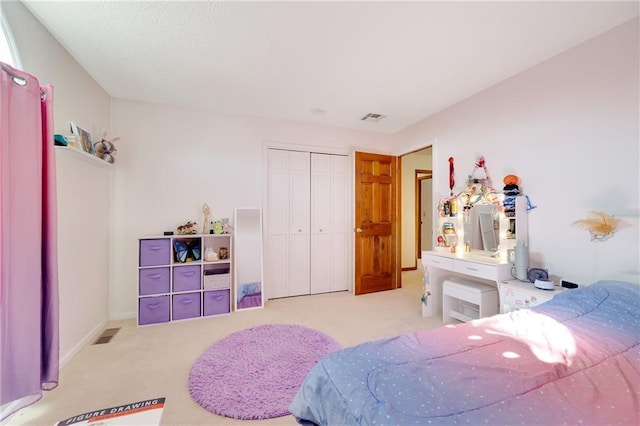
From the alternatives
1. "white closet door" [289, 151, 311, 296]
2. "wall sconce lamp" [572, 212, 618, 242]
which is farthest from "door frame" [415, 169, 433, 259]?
"wall sconce lamp" [572, 212, 618, 242]

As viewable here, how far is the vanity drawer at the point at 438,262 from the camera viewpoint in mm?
2772

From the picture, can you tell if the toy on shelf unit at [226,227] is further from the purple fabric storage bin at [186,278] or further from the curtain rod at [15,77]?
the curtain rod at [15,77]

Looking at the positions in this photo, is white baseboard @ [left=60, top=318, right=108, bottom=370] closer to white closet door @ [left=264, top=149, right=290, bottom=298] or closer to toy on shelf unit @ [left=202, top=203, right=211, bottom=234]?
toy on shelf unit @ [left=202, top=203, right=211, bottom=234]

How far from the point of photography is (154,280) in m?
2.88

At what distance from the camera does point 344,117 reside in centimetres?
362

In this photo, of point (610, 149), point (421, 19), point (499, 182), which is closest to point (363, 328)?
point (499, 182)

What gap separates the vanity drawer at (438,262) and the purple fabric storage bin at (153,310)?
2991 mm

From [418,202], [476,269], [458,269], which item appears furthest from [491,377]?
[418,202]

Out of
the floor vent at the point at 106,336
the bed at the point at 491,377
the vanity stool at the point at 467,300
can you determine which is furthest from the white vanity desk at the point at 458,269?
the floor vent at the point at 106,336

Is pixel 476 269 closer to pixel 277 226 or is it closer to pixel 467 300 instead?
pixel 467 300

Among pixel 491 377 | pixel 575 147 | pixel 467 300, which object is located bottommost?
pixel 467 300

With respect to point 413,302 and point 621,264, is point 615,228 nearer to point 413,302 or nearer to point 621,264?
point 621,264

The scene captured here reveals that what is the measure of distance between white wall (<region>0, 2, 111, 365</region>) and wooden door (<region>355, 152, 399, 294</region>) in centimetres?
308

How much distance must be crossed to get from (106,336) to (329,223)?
9.45 feet
